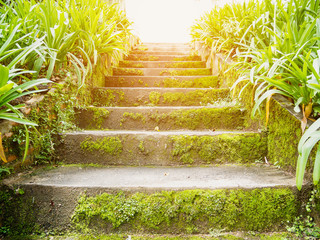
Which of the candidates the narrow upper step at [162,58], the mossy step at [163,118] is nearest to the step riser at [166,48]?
the narrow upper step at [162,58]

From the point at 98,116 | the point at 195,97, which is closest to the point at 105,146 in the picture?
the point at 98,116

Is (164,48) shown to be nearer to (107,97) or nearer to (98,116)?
(107,97)

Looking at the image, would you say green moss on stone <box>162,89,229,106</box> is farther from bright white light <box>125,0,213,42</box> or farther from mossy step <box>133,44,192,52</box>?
bright white light <box>125,0,213,42</box>

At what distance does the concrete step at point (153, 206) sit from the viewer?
1197mm

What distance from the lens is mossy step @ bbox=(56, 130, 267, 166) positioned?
1633mm

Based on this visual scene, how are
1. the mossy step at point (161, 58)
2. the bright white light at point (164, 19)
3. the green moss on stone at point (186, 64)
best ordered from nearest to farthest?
1. the green moss on stone at point (186, 64)
2. the mossy step at point (161, 58)
3. the bright white light at point (164, 19)

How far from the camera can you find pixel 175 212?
3.93ft

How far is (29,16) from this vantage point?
5.35 ft

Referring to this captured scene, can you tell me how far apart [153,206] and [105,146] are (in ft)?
2.08

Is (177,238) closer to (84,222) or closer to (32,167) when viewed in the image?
(84,222)

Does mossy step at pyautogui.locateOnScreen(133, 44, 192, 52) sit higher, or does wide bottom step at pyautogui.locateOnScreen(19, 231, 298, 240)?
mossy step at pyautogui.locateOnScreen(133, 44, 192, 52)

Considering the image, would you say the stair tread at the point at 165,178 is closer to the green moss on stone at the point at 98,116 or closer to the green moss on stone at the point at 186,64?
the green moss on stone at the point at 98,116

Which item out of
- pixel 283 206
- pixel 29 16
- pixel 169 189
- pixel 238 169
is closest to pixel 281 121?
pixel 238 169

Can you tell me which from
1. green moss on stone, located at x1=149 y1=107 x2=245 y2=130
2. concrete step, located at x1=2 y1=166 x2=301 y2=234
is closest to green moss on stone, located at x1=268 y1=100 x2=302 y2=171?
concrete step, located at x1=2 y1=166 x2=301 y2=234
